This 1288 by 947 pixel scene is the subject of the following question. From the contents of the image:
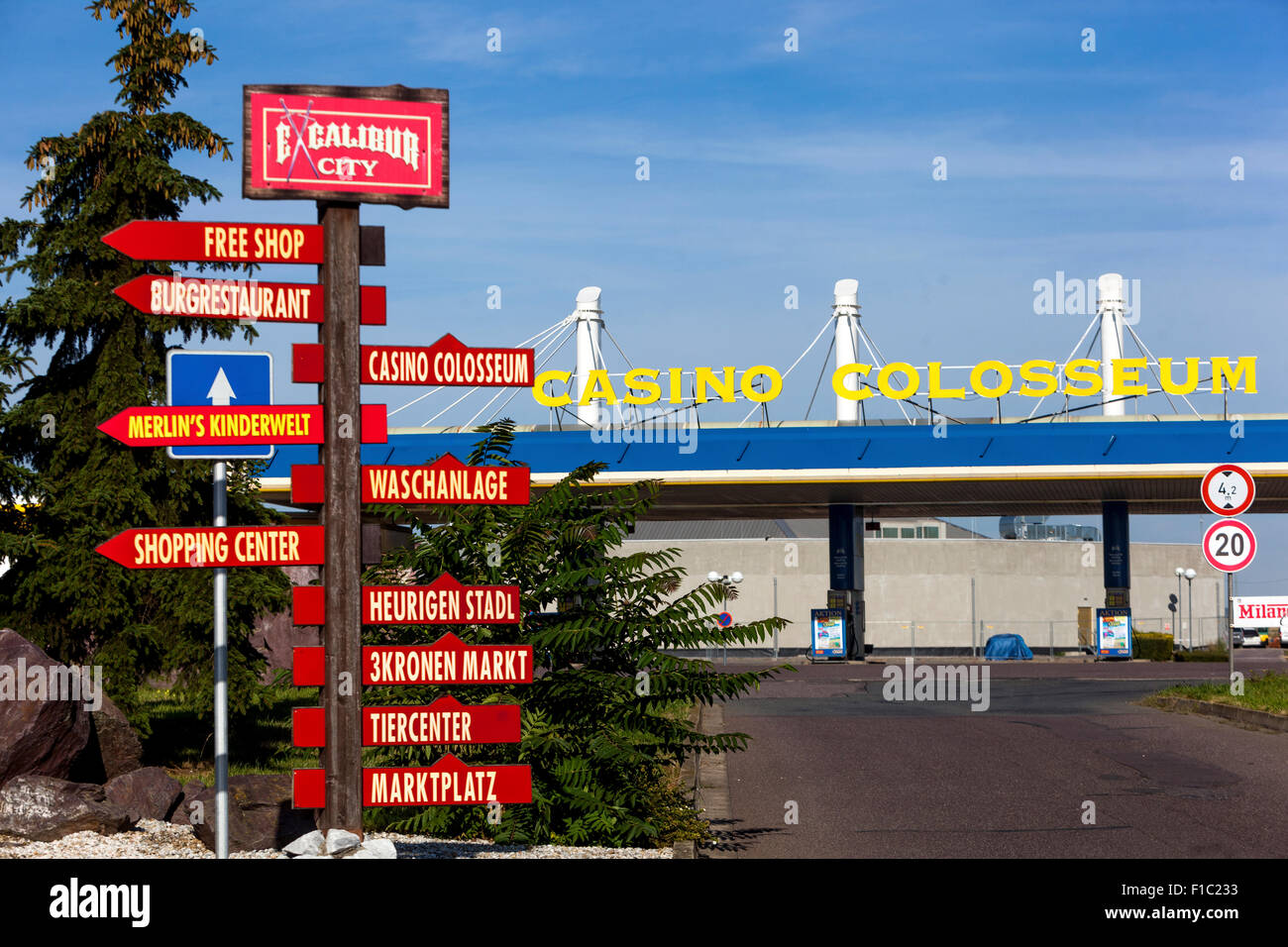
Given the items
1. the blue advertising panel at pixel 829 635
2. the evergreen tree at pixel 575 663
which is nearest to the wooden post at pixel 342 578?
the evergreen tree at pixel 575 663

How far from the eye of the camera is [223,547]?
7.87 m

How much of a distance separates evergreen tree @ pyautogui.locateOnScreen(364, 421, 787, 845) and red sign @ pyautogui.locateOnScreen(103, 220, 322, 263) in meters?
2.66

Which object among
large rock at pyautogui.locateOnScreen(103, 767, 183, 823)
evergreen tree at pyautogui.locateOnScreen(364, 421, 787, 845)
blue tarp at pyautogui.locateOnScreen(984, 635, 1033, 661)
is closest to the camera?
evergreen tree at pyautogui.locateOnScreen(364, 421, 787, 845)

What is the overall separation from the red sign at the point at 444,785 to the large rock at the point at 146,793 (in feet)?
9.29

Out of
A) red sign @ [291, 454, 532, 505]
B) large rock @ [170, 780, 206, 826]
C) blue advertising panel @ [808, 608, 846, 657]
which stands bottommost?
blue advertising panel @ [808, 608, 846, 657]

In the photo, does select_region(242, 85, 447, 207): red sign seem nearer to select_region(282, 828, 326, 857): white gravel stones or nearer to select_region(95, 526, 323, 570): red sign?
select_region(95, 526, 323, 570): red sign

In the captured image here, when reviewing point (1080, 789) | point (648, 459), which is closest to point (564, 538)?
point (1080, 789)

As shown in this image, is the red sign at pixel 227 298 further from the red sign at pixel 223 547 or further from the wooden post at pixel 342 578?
the red sign at pixel 223 547

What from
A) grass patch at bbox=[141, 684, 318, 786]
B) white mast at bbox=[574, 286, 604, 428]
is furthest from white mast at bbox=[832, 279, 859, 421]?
grass patch at bbox=[141, 684, 318, 786]

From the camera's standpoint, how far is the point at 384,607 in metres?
8.16

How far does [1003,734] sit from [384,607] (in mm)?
11733

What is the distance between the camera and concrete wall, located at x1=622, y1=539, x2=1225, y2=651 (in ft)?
235

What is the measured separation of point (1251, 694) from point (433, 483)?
16015 millimetres
